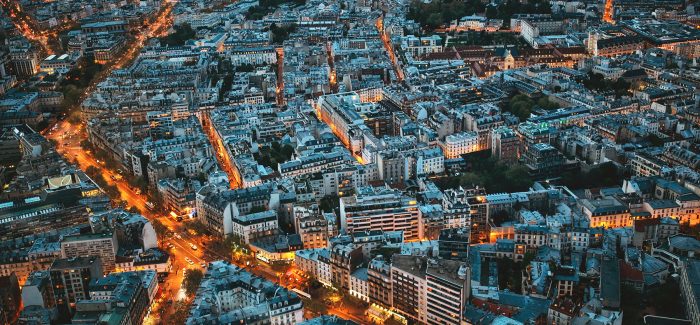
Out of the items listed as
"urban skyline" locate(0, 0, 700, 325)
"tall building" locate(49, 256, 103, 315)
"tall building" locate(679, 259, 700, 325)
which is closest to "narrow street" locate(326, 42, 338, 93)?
"urban skyline" locate(0, 0, 700, 325)

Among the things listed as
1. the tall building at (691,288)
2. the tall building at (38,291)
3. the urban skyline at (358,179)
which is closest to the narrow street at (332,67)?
the urban skyline at (358,179)

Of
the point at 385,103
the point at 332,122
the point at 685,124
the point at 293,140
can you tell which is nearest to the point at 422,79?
the point at 385,103

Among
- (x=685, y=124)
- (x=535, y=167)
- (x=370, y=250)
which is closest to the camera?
(x=370, y=250)

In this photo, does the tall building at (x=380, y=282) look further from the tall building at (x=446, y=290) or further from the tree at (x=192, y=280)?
the tree at (x=192, y=280)

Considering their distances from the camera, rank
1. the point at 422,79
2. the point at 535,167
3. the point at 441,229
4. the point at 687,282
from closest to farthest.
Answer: the point at 687,282, the point at 441,229, the point at 535,167, the point at 422,79

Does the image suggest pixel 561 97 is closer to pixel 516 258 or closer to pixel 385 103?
pixel 385 103

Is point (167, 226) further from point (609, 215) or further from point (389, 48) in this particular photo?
point (389, 48)

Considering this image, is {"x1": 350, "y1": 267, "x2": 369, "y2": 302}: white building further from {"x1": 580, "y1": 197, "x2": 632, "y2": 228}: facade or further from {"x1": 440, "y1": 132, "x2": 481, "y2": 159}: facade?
{"x1": 440, "y1": 132, "x2": 481, "y2": 159}: facade

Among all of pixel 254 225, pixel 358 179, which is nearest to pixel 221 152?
pixel 358 179
